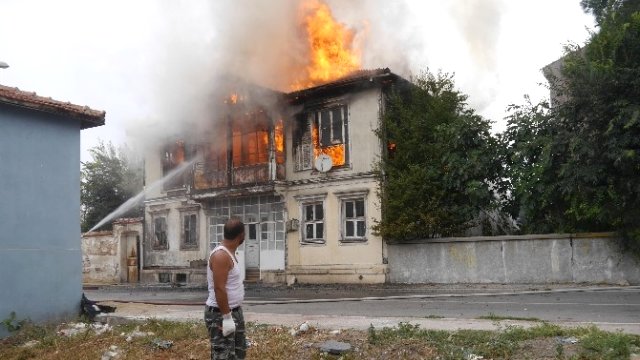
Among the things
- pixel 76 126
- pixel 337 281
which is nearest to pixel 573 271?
pixel 337 281

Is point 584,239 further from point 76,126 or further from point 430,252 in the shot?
point 76,126

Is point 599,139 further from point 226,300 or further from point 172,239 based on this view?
point 172,239

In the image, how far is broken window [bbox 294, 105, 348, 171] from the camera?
22125 millimetres

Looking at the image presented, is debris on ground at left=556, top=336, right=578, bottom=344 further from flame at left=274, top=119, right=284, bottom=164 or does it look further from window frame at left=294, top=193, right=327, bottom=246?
flame at left=274, top=119, right=284, bottom=164

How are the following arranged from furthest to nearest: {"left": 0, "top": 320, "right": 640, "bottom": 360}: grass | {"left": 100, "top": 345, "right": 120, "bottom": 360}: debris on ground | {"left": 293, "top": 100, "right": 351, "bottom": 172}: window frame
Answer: {"left": 293, "top": 100, "right": 351, "bottom": 172}: window frame
{"left": 100, "top": 345, "right": 120, "bottom": 360}: debris on ground
{"left": 0, "top": 320, "right": 640, "bottom": 360}: grass

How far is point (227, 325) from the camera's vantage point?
5426 mm

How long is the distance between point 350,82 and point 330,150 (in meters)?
2.76

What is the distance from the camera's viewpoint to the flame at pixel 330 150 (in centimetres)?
2211

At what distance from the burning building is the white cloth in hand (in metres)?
15.3

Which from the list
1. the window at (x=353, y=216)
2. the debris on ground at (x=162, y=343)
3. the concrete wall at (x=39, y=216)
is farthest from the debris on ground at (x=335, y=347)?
the window at (x=353, y=216)

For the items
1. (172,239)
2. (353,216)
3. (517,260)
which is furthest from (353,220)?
(172,239)

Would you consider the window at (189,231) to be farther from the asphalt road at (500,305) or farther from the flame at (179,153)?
the asphalt road at (500,305)

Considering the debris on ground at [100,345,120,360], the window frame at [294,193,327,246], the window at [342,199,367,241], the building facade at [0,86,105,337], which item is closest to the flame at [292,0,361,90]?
the window frame at [294,193,327,246]

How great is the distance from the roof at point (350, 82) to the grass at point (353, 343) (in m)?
13.2
